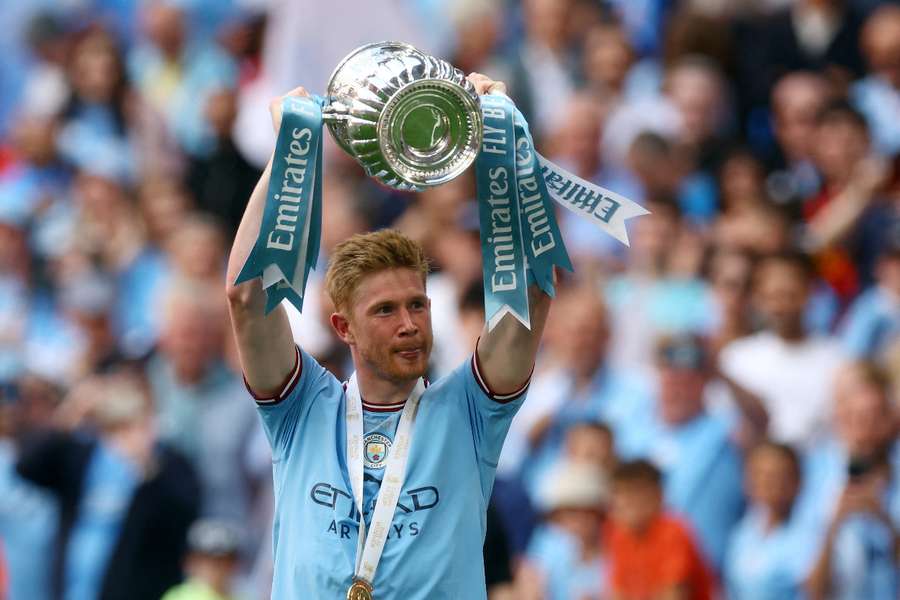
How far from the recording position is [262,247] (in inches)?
205

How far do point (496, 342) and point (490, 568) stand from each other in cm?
327

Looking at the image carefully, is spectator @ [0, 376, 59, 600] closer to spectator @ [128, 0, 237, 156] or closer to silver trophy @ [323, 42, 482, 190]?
spectator @ [128, 0, 237, 156]

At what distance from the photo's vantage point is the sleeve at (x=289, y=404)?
17.8ft

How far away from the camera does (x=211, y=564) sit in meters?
9.11

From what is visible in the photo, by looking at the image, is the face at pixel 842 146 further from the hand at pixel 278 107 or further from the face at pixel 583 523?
the hand at pixel 278 107

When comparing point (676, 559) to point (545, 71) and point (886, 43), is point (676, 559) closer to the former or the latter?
point (886, 43)

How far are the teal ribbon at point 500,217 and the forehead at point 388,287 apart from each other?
210 millimetres

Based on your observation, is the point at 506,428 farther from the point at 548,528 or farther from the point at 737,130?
the point at 737,130

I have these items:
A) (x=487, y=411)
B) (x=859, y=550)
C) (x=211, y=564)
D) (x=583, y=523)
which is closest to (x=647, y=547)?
(x=583, y=523)

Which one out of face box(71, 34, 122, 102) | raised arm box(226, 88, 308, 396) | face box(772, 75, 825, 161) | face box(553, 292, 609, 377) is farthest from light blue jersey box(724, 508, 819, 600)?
face box(71, 34, 122, 102)

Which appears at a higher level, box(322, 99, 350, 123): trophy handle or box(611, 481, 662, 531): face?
box(322, 99, 350, 123): trophy handle

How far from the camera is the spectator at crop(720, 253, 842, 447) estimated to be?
898 centimetres

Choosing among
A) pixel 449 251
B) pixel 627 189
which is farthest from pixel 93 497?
pixel 627 189

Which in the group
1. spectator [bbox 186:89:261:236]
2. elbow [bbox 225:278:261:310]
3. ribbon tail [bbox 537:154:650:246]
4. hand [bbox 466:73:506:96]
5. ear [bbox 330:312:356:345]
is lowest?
ear [bbox 330:312:356:345]
